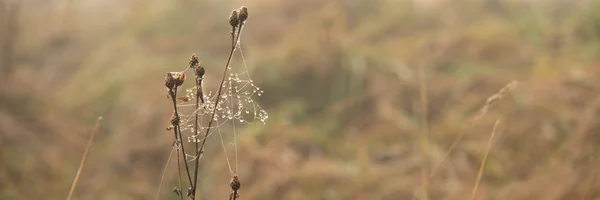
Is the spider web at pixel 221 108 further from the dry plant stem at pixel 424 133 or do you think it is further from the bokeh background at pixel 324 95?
the dry plant stem at pixel 424 133

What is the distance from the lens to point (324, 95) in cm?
166

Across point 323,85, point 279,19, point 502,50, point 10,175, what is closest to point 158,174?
point 10,175

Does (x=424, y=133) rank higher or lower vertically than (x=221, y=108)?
higher

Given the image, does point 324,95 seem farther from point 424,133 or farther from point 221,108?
point 221,108

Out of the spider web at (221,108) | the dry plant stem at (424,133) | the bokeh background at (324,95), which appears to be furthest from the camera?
the bokeh background at (324,95)

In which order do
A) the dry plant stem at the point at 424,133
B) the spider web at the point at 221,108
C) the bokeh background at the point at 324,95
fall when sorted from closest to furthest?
the spider web at the point at 221,108
the dry plant stem at the point at 424,133
the bokeh background at the point at 324,95

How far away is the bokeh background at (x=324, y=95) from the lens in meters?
1.31

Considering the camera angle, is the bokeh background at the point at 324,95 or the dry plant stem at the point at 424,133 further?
the bokeh background at the point at 324,95

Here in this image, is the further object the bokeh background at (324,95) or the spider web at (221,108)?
the bokeh background at (324,95)

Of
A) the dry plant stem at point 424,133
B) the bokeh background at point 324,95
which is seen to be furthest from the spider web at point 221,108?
the dry plant stem at point 424,133

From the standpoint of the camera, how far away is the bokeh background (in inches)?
51.6

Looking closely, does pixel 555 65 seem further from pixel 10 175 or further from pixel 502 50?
pixel 10 175

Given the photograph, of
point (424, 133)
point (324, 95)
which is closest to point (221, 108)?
point (424, 133)

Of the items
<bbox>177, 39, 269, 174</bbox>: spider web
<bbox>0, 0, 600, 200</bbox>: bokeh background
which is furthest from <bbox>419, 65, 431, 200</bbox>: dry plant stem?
<bbox>177, 39, 269, 174</bbox>: spider web
